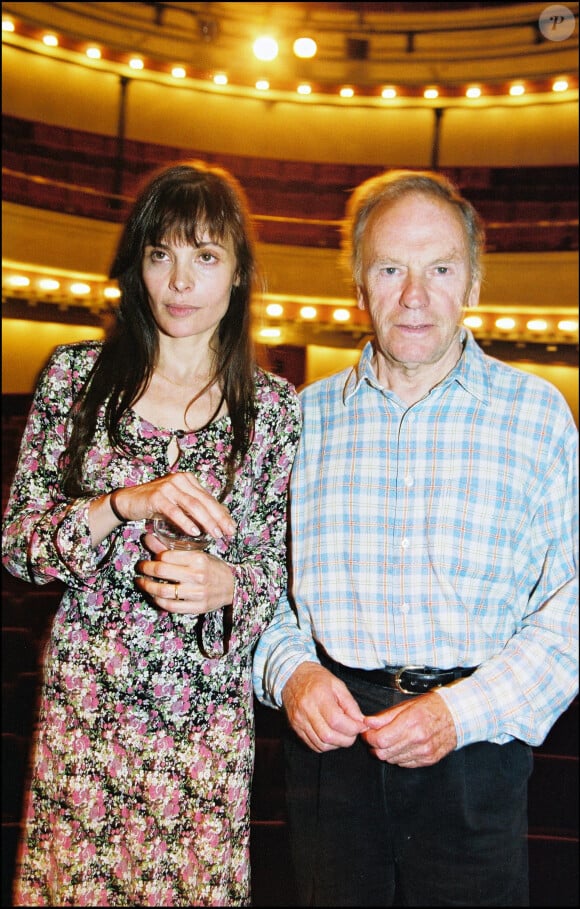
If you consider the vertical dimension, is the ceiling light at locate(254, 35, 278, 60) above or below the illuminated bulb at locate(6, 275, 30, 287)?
above

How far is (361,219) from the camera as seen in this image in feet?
5.39

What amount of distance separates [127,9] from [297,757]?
6955 mm

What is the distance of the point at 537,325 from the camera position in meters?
6.39

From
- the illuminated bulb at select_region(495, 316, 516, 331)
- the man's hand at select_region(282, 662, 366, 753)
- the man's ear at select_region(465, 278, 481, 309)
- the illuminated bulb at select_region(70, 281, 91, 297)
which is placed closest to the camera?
the man's hand at select_region(282, 662, 366, 753)

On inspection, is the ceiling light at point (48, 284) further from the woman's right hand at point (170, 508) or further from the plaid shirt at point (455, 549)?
the woman's right hand at point (170, 508)

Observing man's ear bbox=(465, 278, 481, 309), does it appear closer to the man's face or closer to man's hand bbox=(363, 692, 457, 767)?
the man's face

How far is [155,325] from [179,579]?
539 millimetres

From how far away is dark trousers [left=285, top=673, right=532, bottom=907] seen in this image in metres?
1.34

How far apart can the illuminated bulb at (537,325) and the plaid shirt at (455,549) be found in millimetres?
5144

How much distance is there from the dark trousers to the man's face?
2.06 ft

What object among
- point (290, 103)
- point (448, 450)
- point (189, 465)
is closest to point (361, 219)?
point (448, 450)

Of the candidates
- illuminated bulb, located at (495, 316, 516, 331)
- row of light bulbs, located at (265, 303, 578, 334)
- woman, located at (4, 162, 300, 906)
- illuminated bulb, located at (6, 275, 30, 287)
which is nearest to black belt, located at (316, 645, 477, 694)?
woman, located at (4, 162, 300, 906)

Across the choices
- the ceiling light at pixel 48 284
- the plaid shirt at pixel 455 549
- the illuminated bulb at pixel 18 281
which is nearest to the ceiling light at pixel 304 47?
the ceiling light at pixel 48 284

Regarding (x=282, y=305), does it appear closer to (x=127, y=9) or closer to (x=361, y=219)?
(x=127, y=9)
